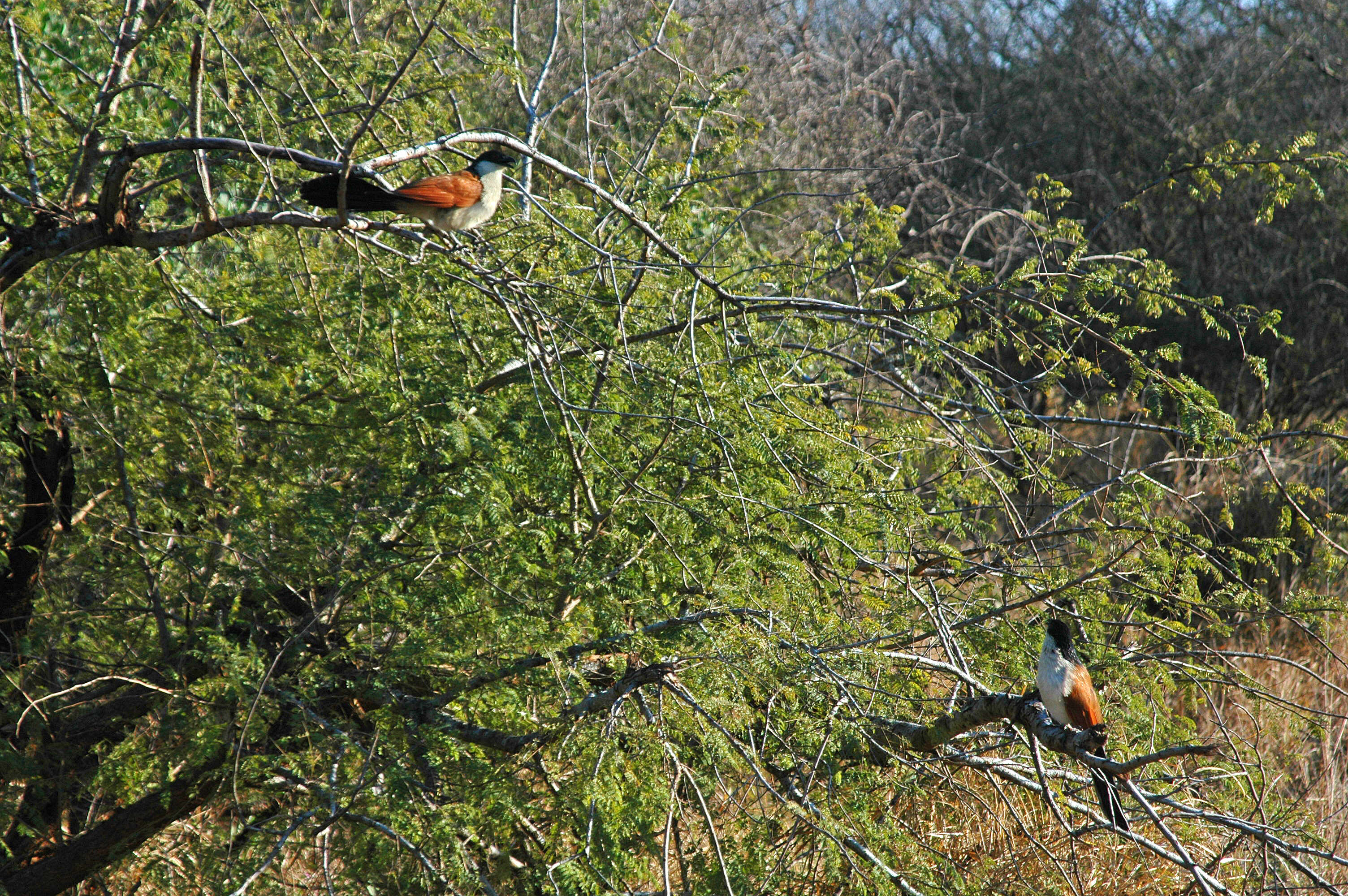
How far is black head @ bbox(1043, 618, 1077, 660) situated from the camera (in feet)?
9.86

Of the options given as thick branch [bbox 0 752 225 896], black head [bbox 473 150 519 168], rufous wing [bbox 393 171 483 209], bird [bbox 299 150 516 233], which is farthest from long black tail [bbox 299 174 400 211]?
thick branch [bbox 0 752 225 896]

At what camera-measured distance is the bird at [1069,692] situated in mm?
2709

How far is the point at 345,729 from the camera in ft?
10.8

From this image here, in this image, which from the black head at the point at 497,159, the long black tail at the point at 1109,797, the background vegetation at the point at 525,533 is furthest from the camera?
the black head at the point at 497,159

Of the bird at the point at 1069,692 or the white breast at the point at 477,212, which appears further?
the white breast at the point at 477,212

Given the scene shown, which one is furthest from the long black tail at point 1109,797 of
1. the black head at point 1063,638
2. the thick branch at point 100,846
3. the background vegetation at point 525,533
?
the thick branch at point 100,846

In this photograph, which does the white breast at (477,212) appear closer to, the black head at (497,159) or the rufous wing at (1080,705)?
the black head at (497,159)

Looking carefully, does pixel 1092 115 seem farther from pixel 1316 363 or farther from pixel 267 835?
pixel 267 835

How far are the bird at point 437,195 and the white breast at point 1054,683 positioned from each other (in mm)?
2070

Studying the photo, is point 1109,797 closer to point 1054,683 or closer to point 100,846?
point 1054,683

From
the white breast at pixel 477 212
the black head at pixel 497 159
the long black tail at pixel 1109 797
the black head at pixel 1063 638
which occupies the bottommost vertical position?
the long black tail at pixel 1109 797

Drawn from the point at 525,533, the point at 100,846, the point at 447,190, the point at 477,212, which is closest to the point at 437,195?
the point at 447,190

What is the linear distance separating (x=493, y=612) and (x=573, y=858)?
2.31ft

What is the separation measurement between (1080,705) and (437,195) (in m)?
2.25
